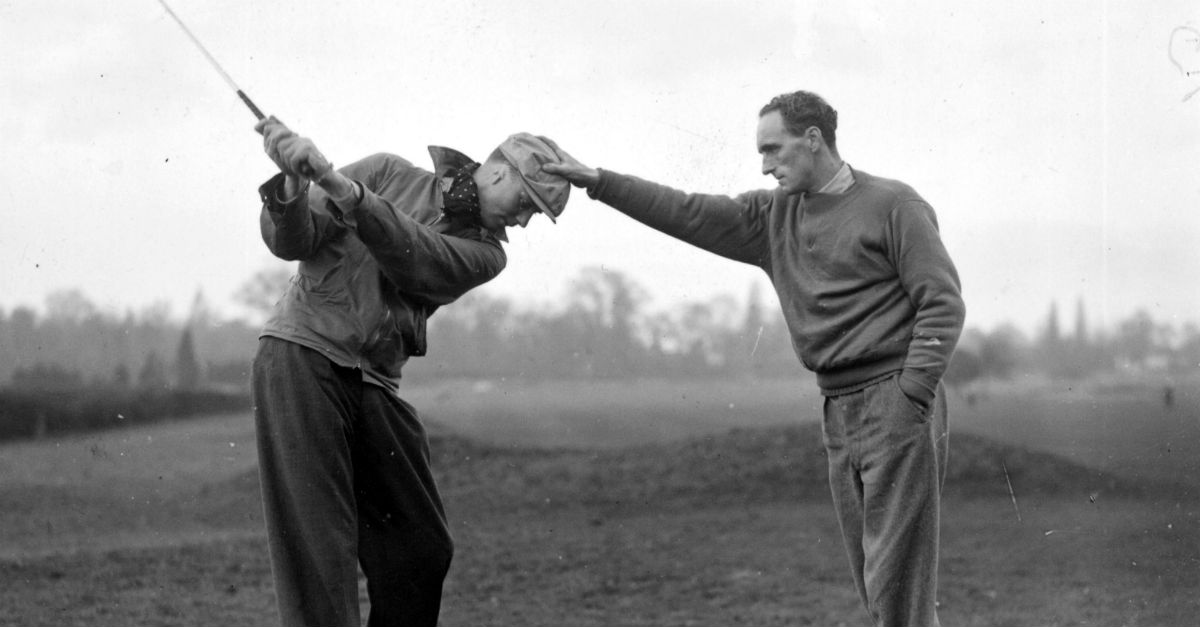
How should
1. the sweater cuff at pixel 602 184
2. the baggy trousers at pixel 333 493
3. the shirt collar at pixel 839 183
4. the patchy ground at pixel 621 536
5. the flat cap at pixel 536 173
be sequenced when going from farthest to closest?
the patchy ground at pixel 621 536, the sweater cuff at pixel 602 184, the shirt collar at pixel 839 183, the flat cap at pixel 536 173, the baggy trousers at pixel 333 493

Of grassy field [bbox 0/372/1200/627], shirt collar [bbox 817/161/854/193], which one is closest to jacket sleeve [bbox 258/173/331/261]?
shirt collar [bbox 817/161/854/193]

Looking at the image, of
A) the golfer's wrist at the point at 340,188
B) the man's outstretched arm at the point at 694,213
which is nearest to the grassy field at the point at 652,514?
the man's outstretched arm at the point at 694,213

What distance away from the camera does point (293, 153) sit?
10.4ft

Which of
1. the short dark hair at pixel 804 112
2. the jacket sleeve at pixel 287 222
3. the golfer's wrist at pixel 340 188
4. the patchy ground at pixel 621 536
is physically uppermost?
the short dark hair at pixel 804 112

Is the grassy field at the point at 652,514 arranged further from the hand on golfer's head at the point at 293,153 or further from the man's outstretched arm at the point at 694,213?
the hand on golfer's head at the point at 293,153

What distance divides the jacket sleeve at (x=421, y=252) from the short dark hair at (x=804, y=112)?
0.88 m

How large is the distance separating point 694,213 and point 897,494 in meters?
1.00

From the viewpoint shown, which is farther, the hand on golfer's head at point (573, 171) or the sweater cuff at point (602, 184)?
the sweater cuff at point (602, 184)

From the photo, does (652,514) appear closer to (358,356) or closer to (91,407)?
(91,407)

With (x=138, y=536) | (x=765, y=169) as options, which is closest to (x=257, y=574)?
(x=138, y=536)

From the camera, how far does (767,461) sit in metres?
8.88

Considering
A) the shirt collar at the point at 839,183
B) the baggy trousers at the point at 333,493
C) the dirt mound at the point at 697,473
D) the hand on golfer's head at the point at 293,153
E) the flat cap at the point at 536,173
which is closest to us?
the hand on golfer's head at the point at 293,153

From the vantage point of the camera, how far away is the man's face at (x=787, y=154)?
3.91 meters

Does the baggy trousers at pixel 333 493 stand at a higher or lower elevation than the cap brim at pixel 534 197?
lower
